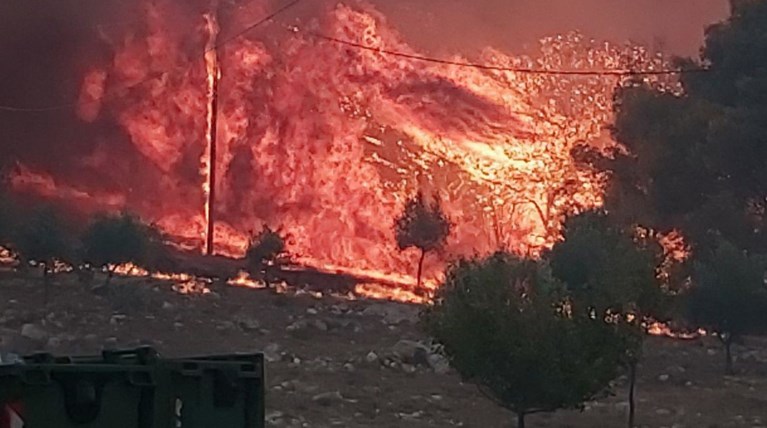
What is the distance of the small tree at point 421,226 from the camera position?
37.0 m

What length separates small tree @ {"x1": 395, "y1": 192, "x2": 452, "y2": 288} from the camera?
3703 centimetres

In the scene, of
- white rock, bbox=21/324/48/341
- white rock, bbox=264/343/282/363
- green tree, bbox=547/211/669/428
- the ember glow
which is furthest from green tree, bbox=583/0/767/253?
white rock, bbox=21/324/48/341

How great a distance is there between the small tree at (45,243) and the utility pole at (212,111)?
39.2ft

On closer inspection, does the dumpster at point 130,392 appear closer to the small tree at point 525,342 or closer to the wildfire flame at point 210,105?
the small tree at point 525,342

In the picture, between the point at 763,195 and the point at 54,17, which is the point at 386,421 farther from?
the point at 54,17

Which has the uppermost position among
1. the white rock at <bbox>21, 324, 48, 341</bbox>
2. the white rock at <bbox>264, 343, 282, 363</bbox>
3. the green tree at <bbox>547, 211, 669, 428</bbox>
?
the green tree at <bbox>547, 211, 669, 428</bbox>

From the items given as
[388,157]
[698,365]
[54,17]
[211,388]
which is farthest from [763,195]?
[211,388]

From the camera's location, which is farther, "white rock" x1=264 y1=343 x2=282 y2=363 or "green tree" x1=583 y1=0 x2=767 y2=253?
"green tree" x1=583 y1=0 x2=767 y2=253

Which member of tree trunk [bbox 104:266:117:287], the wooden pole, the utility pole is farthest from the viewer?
the utility pole

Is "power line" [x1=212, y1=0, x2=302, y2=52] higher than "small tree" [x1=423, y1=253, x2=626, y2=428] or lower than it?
higher

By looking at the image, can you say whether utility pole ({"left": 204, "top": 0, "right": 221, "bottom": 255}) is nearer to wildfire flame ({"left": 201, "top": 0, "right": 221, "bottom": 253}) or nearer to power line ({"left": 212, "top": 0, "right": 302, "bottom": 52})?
wildfire flame ({"left": 201, "top": 0, "right": 221, "bottom": 253})

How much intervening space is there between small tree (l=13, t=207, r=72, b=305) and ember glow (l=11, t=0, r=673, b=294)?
40.4ft

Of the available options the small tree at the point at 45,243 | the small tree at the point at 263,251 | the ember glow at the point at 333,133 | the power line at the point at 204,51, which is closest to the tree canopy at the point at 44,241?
the small tree at the point at 45,243

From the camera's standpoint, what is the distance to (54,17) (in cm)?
4572
